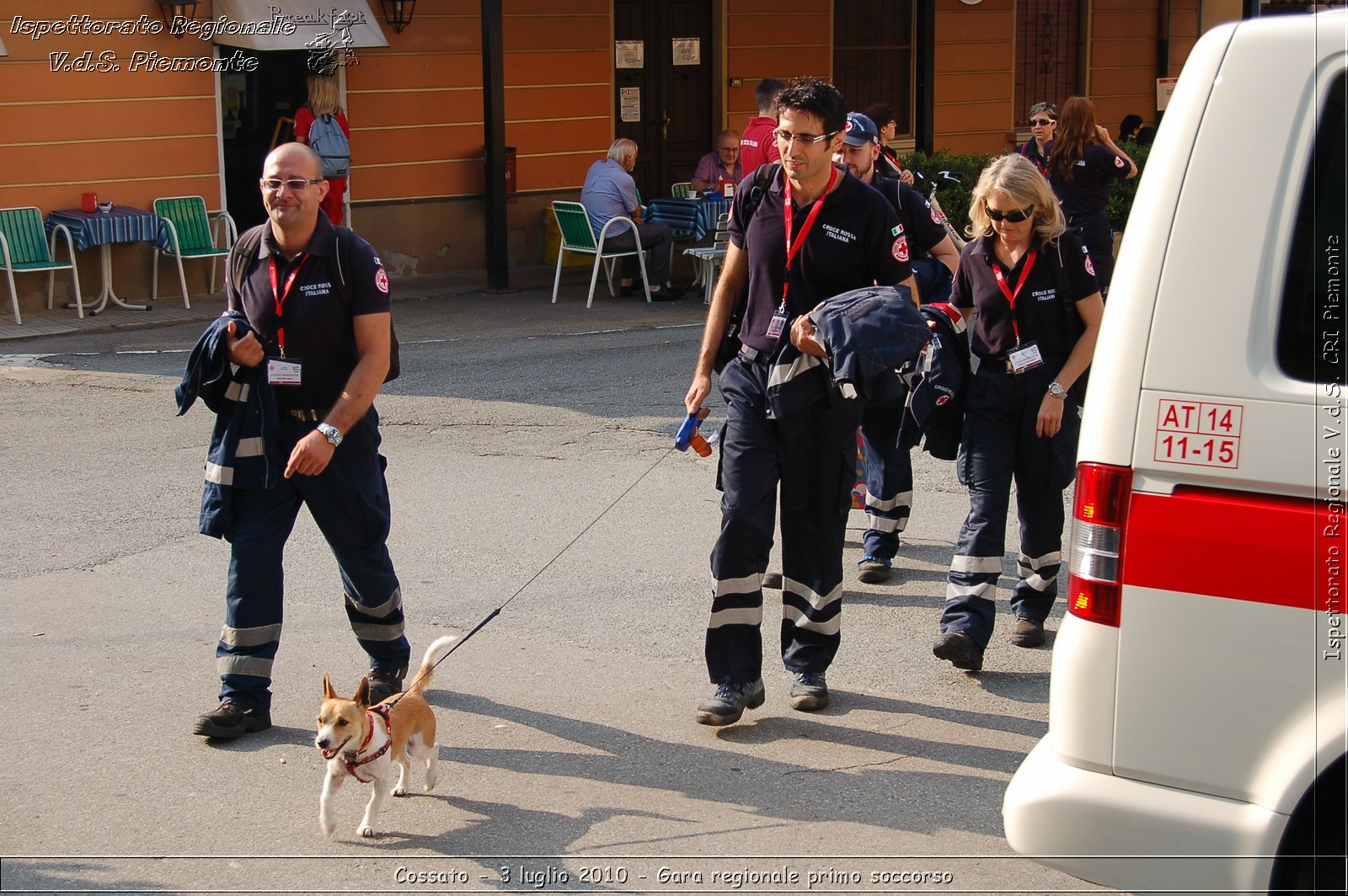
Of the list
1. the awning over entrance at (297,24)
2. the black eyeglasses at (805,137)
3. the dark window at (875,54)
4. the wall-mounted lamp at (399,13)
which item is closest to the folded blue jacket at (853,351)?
the black eyeglasses at (805,137)

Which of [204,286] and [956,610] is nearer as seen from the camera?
[956,610]

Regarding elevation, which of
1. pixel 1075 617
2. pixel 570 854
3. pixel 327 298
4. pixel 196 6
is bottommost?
pixel 570 854

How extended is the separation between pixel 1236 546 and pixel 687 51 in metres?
15.5

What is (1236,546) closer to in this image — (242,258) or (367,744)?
(367,744)

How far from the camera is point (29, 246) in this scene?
12.7 metres

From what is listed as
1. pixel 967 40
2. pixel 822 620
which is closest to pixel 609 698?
pixel 822 620

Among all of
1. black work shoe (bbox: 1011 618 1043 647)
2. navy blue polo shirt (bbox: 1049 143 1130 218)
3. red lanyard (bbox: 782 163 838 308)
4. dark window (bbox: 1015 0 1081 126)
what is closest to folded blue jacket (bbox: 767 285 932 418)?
red lanyard (bbox: 782 163 838 308)

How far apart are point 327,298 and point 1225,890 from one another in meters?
3.11

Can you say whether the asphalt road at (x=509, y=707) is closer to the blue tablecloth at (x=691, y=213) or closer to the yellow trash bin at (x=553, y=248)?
the blue tablecloth at (x=691, y=213)

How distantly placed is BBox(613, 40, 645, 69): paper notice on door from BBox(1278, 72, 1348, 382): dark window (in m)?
14.7

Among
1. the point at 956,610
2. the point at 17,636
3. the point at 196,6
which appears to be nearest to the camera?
the point at 956,610

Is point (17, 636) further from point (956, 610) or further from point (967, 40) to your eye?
point (967, 40)

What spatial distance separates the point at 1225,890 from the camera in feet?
9.66

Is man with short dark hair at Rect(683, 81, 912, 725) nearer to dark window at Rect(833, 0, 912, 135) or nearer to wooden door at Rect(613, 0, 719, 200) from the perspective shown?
wooden door at Rect(613, 0, 719, 200)
